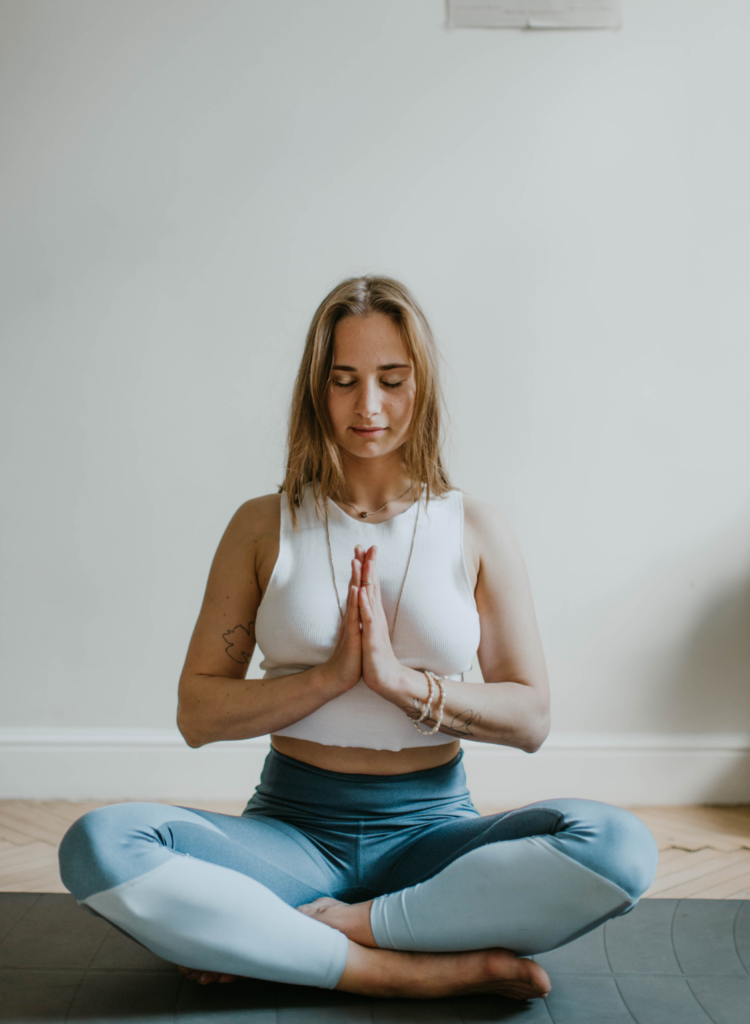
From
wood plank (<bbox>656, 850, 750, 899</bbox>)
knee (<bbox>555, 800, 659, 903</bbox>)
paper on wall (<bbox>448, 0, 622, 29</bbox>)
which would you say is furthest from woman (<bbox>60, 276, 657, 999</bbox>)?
paper on wall (<bbox>448, 0, 622, 29</bbox>)

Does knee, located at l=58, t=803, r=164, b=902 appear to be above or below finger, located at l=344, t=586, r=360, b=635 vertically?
below

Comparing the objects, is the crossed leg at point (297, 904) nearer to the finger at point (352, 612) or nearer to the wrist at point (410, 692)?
the wrist at point (410, 692)

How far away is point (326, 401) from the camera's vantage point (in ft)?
4.83

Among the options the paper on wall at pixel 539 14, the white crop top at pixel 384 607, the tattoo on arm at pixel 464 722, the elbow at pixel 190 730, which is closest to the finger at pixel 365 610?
the white crop top at pixel 384 607

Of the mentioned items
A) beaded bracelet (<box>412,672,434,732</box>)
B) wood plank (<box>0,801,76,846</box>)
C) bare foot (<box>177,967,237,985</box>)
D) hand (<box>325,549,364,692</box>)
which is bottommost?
wood plank (<box>0,801,76,846</box>)

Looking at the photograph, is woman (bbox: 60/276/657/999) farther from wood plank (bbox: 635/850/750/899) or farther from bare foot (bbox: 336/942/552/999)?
wood plank (bbox: 635/850/750/899)

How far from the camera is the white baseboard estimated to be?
7.90 ft

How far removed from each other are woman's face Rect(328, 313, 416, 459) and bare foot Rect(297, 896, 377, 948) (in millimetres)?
730

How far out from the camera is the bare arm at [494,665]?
50.4 inches

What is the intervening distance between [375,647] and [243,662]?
328 mm

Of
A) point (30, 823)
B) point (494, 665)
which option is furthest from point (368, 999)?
point (30, 823)

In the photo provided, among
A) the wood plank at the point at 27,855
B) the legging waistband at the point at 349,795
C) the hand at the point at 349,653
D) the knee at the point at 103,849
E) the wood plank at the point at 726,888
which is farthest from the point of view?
the wood plank at the point at 27,855

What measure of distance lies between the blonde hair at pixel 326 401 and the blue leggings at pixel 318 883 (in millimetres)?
562

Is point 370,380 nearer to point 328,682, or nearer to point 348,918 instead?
point 328,682
